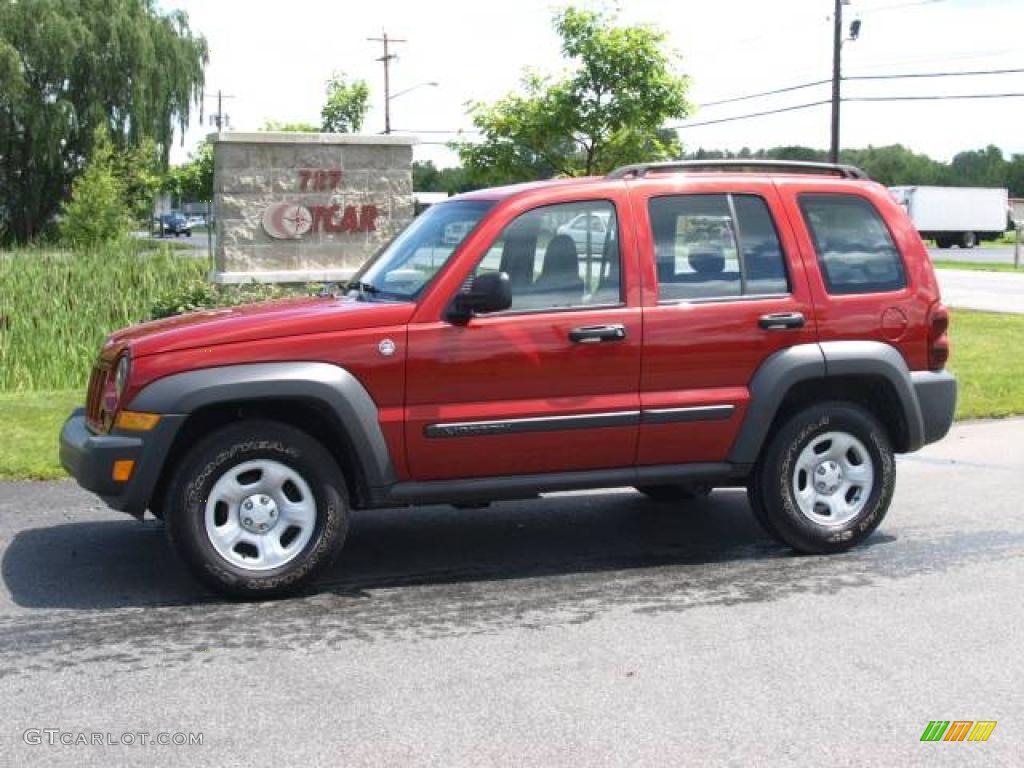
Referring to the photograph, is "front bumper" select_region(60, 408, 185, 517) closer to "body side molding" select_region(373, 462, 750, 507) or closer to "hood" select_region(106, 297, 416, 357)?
"hood" select_region(106, 297, 416, 357)

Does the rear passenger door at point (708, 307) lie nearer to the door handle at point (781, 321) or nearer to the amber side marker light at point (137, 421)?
the door handle at point (781, 321)

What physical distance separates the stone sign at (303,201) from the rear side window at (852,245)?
9.22 m

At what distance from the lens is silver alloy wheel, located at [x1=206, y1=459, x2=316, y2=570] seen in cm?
553

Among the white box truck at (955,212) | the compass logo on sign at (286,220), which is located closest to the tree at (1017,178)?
the white box truck at (955,212)

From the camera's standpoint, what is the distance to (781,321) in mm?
6164

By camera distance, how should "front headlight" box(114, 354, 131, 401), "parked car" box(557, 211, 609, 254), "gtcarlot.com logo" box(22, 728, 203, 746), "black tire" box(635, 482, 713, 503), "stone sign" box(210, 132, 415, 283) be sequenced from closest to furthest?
1. "gtcarlot.com logo" box(22, 728, 203, 746)
2. "front headlight" box(114, 354, 131, 401)
3. "parked car" box(557, 211, 609, 254)
4. "black tire" box(635, 482, 713, 503)
5. "stone sign" box(210, 132, 415, 283)

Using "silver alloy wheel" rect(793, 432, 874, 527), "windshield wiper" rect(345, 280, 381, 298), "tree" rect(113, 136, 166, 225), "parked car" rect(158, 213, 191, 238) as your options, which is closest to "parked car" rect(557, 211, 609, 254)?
"windshield wiper" rect(345, 280, 381, 298)

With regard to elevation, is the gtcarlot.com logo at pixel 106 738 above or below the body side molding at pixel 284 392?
below

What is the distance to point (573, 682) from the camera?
4.57 m

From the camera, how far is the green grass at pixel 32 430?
8180mm

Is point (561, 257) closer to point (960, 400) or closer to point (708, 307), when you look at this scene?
point (708, 307)

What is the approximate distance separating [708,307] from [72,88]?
38.5m

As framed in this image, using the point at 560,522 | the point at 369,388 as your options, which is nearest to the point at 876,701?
the point at 369,388

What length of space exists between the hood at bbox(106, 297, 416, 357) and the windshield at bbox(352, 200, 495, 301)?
0.19 m
